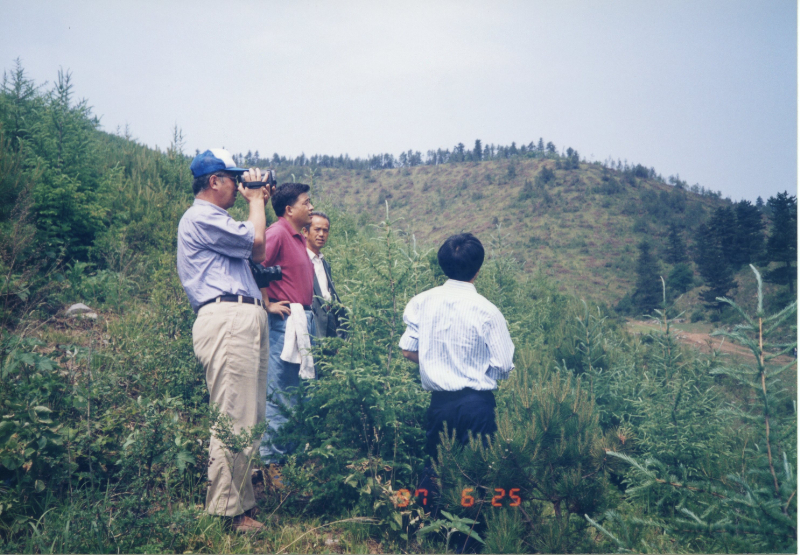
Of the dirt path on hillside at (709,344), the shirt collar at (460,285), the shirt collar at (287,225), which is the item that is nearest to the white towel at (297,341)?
the shirt collar at (287,225)

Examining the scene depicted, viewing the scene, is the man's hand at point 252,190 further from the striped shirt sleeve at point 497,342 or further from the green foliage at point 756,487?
the green foliage at point 756,487

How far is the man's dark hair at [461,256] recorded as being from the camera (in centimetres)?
273

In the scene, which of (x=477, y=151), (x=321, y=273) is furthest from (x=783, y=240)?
(x=477, y=151)

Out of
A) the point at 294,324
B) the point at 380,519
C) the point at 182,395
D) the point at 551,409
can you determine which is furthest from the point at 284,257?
the point at 551,409

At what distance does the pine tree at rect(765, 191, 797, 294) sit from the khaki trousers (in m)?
3.35

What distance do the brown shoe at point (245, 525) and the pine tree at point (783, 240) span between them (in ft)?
12.0

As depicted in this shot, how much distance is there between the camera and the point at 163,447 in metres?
2.69

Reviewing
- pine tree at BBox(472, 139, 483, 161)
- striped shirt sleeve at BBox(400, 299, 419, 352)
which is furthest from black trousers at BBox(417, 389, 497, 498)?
pine tree at BBox(472, 139, 483, 161)

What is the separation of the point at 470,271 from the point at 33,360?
7.90 feet

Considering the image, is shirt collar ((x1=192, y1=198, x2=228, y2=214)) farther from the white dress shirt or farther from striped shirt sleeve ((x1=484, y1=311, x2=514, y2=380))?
striped shirt sleeve ((x1=484, y1=311, x2=514, y2=380))

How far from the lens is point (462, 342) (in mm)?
2658

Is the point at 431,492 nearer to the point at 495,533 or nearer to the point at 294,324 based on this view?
the point at 495,533

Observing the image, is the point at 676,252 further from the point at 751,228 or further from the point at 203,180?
the point at 203,180

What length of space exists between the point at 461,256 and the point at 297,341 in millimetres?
A: 1445
